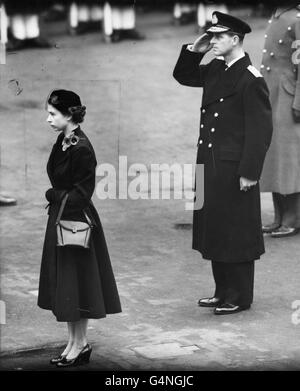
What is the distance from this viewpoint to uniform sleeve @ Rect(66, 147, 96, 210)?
6484 mm

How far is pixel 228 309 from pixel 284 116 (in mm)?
2198

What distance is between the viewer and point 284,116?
927cm

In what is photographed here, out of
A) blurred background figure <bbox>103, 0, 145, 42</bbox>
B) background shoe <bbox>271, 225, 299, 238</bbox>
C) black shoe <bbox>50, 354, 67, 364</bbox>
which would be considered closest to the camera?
black shoe <bbox>50, 354, 67, 364</bbox>

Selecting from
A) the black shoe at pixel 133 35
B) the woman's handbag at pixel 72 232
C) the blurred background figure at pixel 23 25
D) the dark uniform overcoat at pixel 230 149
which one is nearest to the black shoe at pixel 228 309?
the dark uniform overcoat at pixel 230 149

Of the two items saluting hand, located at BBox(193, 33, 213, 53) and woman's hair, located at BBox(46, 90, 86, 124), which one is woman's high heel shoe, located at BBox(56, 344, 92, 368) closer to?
woman's hair, located at BBox(46, 90, 86, 124)

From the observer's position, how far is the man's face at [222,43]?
24.4 feet

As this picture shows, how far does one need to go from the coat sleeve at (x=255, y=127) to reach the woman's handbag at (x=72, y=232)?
1312 millimetres

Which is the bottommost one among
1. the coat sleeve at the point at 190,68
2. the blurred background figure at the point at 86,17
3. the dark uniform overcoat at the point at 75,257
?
the blurred background figure at the point at 86,17

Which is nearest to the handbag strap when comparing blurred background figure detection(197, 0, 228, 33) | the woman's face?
the woman's face

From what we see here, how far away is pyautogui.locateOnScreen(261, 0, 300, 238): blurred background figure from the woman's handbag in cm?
309

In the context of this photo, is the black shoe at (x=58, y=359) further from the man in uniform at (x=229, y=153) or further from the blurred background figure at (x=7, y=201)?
the blurred background figure at (x=7, y=201)

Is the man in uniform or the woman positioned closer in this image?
the woman

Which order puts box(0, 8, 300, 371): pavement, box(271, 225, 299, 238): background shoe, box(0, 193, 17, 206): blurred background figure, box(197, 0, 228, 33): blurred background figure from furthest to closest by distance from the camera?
box(197, 0, 228, 33): blurred background figure
box(0, 193, 17, 206): blurred background figure
box(271, 225, 299, 238): background shoe
box(0, 8, 300, 371): pavement

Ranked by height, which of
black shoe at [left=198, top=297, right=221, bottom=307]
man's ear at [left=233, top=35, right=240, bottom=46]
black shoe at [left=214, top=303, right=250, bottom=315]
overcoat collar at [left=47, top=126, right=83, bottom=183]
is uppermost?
man's ear at [left=233, top=35, right=240, bottom=46]
